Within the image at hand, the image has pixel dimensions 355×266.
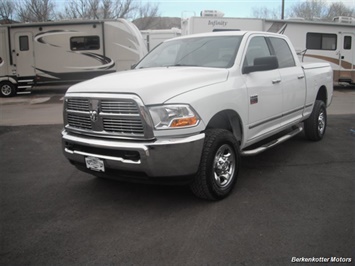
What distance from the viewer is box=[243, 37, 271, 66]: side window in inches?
189

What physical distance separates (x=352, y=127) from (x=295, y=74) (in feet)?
10.8

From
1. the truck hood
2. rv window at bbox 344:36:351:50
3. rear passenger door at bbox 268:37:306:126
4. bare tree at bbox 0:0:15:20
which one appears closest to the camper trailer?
rv window at bbox 344:36:351:50

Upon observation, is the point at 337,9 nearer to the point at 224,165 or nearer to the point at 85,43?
the point at 85,43

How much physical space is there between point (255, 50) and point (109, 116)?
97.4 inches

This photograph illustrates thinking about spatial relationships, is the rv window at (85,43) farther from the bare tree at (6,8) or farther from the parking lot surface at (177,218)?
the bare tree at (6,8)

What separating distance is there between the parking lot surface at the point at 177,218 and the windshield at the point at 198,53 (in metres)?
1.63

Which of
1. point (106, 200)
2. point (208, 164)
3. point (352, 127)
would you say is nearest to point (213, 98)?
point (208, 164)

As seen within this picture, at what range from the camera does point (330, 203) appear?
3.95 m

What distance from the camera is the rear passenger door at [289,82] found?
5.42 metres

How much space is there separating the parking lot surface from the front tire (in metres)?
0.16

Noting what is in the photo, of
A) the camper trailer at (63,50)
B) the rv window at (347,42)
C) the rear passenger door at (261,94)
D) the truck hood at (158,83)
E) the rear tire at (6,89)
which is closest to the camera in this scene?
the truck hood at (158,83)

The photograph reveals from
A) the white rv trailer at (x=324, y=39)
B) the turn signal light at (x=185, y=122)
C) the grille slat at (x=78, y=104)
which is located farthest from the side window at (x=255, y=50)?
the white rv trailer at (x=324, y=39)

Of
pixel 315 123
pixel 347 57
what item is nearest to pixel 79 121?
pixel 315 123

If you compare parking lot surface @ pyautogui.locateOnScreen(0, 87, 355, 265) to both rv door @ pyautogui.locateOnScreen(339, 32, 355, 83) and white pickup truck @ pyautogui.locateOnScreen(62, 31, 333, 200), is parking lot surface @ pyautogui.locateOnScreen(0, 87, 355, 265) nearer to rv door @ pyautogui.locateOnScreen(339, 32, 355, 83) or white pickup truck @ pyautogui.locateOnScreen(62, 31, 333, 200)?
white pickup truck @ pyautogui.locateOnScreen(62, 31, 333, 200)
